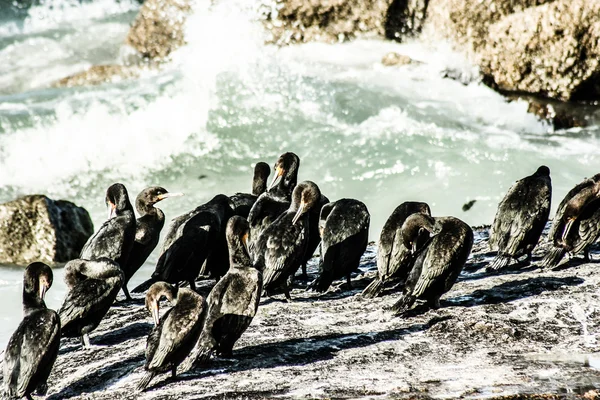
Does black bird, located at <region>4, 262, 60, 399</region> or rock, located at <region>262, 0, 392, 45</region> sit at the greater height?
rock, located at <region>262, 0, 392, 45</region>

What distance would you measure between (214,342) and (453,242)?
2438mm

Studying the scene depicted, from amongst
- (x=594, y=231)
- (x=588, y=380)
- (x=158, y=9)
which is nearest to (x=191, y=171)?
(x=158, y=9)

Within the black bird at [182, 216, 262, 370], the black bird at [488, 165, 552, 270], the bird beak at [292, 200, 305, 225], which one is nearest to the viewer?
the black bird at [182, 216, 262, 370]

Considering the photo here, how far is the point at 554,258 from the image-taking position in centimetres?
923

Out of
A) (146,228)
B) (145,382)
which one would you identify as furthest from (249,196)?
(145,382)

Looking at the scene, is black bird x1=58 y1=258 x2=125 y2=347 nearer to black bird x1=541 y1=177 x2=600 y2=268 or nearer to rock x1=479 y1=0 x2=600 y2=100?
black bird x1=541 y1=177 x2=600 y2=268

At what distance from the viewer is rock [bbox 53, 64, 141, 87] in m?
23.7

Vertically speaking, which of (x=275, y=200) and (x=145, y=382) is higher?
(x=275, y=200)

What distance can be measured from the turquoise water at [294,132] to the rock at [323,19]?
0.98 feet

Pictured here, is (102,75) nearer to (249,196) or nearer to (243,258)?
(249,196)

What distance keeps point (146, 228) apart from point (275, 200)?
151 centimetres

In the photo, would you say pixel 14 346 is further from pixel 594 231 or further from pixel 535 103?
pixel 535 103

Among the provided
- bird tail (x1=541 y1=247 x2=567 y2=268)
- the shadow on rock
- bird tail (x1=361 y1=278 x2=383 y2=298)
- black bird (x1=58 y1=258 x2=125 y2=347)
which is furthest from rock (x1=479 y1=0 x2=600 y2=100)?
black bird (x1=58 y1=258 x2=125 y2=347)

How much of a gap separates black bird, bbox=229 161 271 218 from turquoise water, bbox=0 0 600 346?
449 cm
